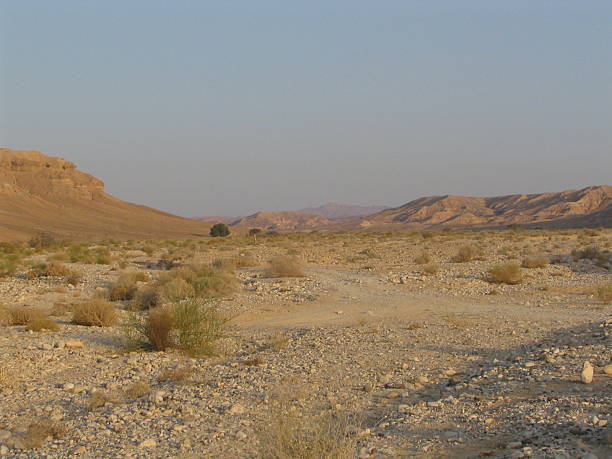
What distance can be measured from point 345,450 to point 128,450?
2656mm

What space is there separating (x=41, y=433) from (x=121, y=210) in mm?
112748

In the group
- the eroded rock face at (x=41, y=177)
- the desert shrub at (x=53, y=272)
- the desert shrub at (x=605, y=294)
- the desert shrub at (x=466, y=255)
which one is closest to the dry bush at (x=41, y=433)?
the desert shrub at (x=605, y=294)

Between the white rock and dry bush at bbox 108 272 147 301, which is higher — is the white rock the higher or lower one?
the lower one

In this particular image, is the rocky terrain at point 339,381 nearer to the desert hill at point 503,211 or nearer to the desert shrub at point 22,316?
the desert shrub at point 22,316

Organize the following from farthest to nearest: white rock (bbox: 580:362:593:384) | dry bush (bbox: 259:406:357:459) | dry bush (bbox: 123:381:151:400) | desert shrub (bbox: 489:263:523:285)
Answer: desert shrub (bbox: 489:263:523:285)
dry bush (bbox: 123:381:151:400)
white rock (bbox: 580:362:593:384)
dry bush (bbox: 259:406:357:459)

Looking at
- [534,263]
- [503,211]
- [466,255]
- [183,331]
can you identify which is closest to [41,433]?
[183,331]

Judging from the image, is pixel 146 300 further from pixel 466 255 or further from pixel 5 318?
pixel 466 255

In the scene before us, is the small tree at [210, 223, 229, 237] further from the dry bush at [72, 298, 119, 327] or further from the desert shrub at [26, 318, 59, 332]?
the desert shrub at [26, 318, 59, 332]

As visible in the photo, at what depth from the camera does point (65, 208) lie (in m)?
101

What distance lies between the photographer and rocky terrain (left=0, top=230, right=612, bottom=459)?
20.0 feet

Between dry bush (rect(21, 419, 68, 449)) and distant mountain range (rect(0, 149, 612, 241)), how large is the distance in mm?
65103

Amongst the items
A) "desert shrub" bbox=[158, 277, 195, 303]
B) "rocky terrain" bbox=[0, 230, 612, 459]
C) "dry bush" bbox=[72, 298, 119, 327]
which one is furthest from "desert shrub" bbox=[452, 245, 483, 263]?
"dry bush" bbox=[72, 298, 119, 327]

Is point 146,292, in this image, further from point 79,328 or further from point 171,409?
point 171,409

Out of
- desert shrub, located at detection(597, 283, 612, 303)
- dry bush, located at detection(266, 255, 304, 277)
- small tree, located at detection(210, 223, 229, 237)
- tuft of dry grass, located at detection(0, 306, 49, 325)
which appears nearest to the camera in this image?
tuft of dry grass, located at detection(0, 306, 49, 325)
